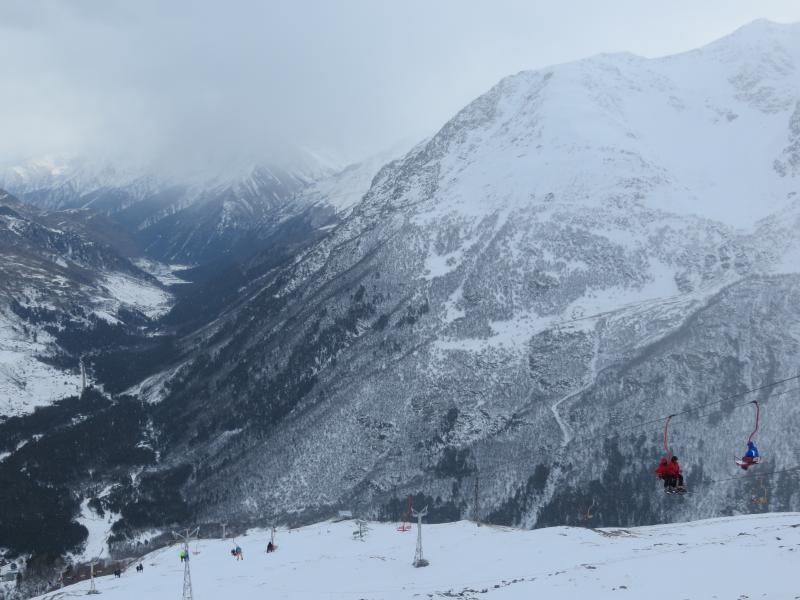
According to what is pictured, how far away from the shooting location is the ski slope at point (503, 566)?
6475 centimetres

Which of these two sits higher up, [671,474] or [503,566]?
[671,474]

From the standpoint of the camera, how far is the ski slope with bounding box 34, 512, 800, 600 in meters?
64.8

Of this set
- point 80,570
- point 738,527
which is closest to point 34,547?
point 80,570

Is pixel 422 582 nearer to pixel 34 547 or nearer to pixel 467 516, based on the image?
pixel 467 516

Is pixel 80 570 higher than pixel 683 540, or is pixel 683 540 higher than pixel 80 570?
pixel 683 540

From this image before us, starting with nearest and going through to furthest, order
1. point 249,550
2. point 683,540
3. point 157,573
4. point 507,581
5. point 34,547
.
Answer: point 507,581 → point 683,540 → point 157,573 → point 249,550 → point 34,547

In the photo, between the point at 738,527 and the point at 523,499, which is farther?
the point at 523,499

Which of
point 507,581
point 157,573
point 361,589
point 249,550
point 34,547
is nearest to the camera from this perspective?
point 507,581

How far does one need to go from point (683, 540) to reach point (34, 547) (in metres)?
181

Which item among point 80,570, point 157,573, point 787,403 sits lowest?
point 80,570

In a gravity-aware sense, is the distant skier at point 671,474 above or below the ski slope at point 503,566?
above

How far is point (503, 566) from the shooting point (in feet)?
283

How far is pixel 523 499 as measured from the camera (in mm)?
195250

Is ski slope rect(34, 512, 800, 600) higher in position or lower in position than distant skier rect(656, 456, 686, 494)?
lower
